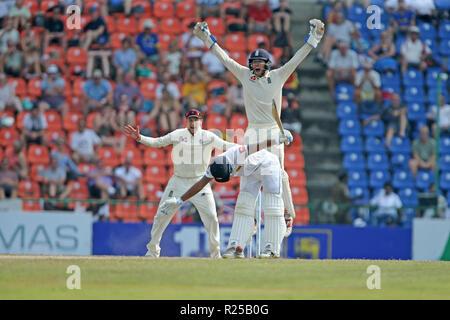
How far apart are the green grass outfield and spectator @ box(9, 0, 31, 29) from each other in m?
12.6

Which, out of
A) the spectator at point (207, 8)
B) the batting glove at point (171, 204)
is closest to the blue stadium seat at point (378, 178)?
the spectator at point (207, 8)

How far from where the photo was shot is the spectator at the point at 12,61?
955 inches

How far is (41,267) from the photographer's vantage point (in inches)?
494

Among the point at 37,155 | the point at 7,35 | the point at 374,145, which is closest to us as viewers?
the point at 37,155

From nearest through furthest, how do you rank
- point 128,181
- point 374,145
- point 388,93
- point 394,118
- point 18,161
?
1. point 128,181
2. point 18,161
3. point 374,145
4. point 394,118
5. point 388,93

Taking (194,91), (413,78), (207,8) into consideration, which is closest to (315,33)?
(194,91)

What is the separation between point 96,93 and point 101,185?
9.47ft

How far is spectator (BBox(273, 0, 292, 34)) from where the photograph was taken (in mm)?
25109

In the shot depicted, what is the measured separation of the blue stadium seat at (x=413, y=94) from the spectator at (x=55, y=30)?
28.0 ft

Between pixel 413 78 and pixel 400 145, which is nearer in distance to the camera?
pixel 400 145

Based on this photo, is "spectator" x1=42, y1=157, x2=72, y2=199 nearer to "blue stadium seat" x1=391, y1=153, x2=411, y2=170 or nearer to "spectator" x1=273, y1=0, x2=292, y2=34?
"spectator" x1=273, y1=0, x2=292, y2=34

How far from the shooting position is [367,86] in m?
24.4

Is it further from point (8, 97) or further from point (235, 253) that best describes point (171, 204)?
point (8, 97)

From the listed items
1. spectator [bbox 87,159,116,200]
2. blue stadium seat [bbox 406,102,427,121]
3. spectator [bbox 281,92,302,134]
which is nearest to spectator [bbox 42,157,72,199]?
spectator [bbox 87,159,116,200]
